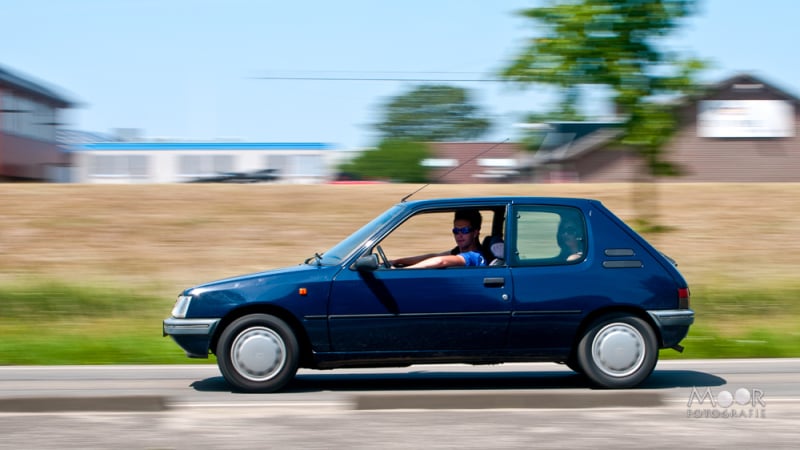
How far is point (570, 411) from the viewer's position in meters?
7.25

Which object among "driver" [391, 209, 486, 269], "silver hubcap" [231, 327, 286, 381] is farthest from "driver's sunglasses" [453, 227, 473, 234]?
"silver hubcap" [231, 327, 286, 381]

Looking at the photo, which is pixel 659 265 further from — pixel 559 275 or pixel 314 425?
pixel 314 425

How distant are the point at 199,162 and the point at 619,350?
44.2 meters

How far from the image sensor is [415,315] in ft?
26.7

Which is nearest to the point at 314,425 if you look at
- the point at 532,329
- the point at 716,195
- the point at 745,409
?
the point at 532,329

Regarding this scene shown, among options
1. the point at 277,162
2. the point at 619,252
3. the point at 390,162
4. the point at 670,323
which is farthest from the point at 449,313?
the point at 277,162

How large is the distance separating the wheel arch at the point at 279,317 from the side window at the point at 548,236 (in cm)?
174

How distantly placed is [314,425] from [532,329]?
2185mm

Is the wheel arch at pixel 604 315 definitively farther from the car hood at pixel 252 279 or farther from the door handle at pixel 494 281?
the car hood at pixel 252 279

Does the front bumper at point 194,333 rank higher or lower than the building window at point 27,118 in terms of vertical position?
lower

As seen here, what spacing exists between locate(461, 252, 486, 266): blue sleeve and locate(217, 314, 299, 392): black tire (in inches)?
58.9

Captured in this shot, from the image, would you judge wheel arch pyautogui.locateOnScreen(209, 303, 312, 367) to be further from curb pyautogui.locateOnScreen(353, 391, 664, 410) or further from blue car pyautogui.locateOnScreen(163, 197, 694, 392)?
curb pyautogui.locateOnScreen(353, 391, 664, 410)

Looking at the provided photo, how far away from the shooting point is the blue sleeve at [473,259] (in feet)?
27.7

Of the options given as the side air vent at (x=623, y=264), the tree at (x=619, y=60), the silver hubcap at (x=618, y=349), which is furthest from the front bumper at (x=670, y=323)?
the tree at (x=619, y=60)
